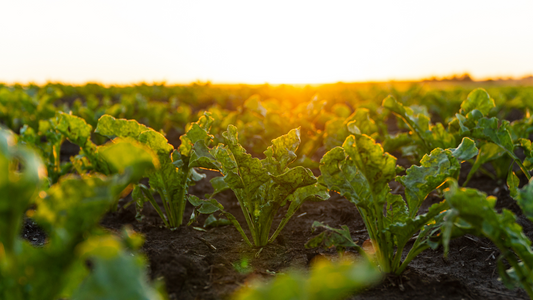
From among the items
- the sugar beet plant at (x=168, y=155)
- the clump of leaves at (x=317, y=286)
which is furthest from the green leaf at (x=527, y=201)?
the sugar beet plant at (x=168, y=155)

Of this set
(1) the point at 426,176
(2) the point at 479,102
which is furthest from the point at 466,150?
(2) the point at 479,102

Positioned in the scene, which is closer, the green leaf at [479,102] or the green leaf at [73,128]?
the green leaf at [73,128]

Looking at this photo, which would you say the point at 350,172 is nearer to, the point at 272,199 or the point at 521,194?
the point at 272,199

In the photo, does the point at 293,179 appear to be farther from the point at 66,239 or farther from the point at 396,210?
the point at 66,239

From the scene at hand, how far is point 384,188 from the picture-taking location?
1700 millimetres

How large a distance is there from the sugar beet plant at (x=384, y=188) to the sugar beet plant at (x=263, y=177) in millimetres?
212

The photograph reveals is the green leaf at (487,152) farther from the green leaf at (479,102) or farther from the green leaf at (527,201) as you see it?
the green leaf at (527,201)

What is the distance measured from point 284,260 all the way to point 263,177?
18.9 inches

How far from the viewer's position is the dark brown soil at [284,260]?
164 centimetres

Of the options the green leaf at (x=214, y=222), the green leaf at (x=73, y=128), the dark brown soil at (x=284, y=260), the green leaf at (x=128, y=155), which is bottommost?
the dark brown soil at (x=284, y=260)

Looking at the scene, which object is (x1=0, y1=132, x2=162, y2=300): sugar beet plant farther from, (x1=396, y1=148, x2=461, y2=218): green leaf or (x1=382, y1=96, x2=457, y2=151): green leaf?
(x1=382, y1=96, x2=457, y2=151): green leaf

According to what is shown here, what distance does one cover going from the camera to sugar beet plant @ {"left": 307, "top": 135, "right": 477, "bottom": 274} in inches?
64.1

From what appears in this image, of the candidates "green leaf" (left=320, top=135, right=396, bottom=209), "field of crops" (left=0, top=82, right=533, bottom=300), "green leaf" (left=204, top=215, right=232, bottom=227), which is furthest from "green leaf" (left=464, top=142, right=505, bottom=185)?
"green leaf" (left=204, top=215, right=232, bottom=227)

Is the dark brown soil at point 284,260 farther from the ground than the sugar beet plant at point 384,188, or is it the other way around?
the sugar beet plant at point 384,188
